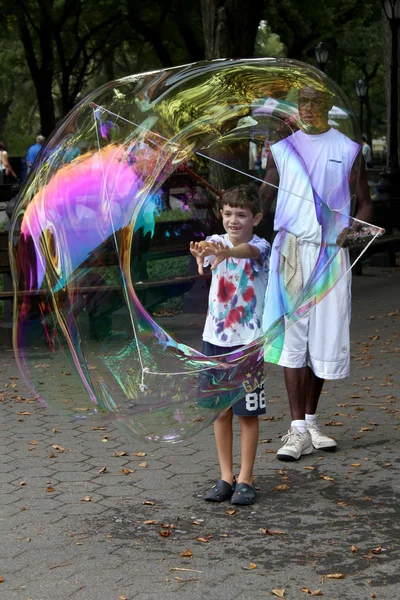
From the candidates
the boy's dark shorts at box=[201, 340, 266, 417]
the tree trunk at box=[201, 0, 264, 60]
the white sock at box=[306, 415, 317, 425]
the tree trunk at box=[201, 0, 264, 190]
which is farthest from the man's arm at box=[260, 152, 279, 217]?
the tree trunk at box=[201, 0, 264, 60]

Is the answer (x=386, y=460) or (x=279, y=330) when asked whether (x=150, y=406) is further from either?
(x=386, y=460)

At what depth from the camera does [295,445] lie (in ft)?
19.3

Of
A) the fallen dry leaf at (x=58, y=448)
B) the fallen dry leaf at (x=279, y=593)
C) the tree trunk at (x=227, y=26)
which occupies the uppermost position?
the tree trunk at (x=227, y=26)

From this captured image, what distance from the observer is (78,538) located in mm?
4680

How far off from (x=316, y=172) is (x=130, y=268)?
1.01 metres

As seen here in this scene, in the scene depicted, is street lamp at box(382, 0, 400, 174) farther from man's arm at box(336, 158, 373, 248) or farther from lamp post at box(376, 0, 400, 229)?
man's arm at box(336, 158, 373, 248)

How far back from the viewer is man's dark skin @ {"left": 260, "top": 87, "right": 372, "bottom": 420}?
16.4 ft

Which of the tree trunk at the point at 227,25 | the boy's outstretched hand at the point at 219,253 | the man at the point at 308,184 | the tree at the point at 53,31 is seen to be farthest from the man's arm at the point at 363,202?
the tree at the point at 53,31

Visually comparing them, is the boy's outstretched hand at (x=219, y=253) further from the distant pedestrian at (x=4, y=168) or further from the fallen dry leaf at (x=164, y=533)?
the distant pedestrian at (x=4, y=168)

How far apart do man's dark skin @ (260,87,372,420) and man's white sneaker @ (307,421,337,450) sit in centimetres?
9

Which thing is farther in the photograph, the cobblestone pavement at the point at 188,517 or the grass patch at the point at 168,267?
the grass patch at the point at 168,267

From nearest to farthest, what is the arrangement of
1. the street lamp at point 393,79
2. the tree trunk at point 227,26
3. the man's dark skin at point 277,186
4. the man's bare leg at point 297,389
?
1. the man's dark skin at point 277,186
2. the man's bare leg at point 297,389
3. the tree trunk at point 227,26
4. the street lamp at point 393,79

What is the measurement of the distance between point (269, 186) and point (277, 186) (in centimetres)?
5

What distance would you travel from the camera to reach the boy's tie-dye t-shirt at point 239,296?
191 inches
